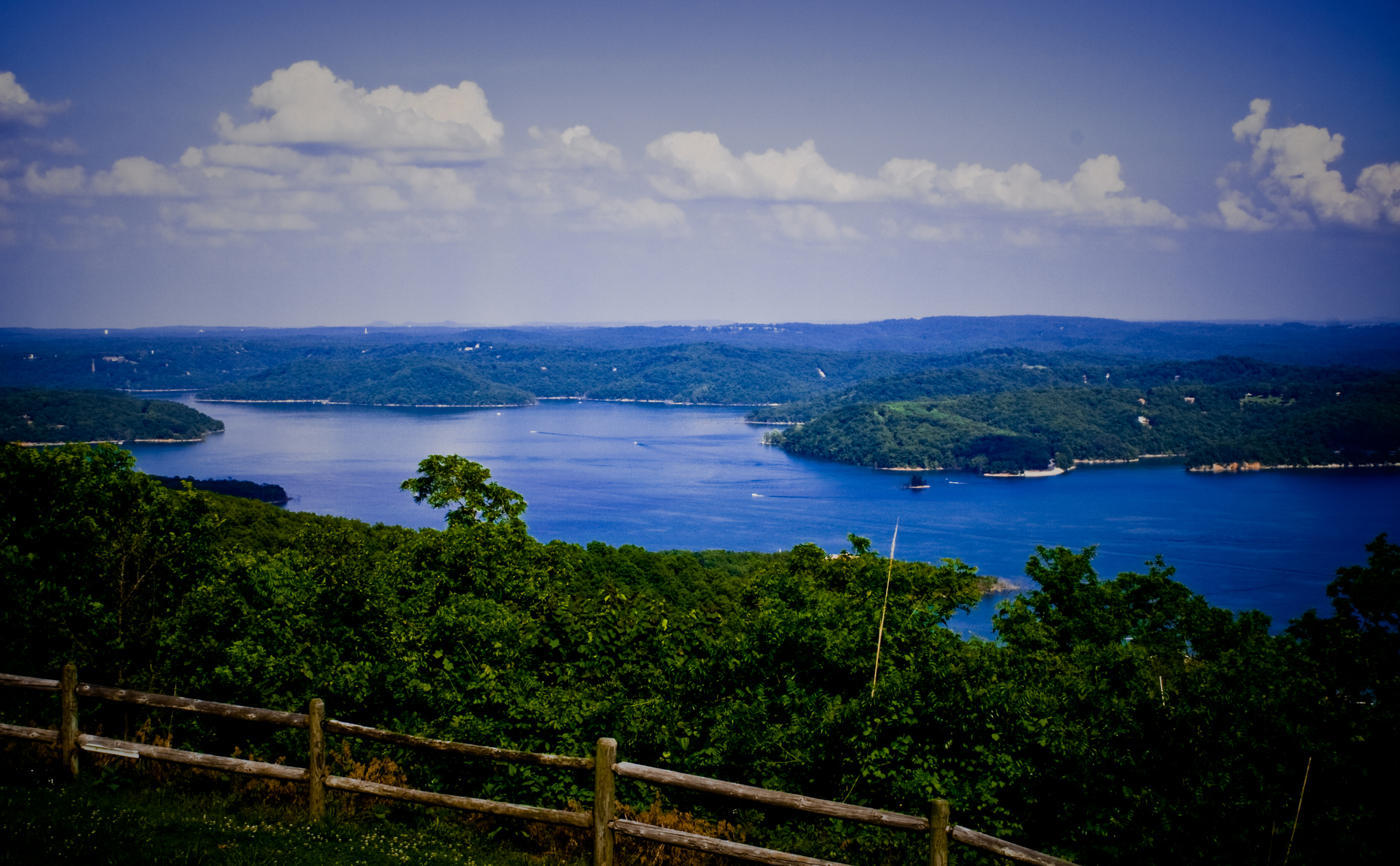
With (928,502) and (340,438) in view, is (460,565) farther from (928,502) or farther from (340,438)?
(340,438)

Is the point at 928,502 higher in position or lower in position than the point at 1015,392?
lower

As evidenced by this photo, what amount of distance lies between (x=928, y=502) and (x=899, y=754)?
4935 inches

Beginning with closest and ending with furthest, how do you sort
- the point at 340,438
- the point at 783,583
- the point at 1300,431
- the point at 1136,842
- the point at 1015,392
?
the point at 1136,842 → the point at 783,583 → the point at 1300,431 → the point at 340,438 → the point at 1015,392

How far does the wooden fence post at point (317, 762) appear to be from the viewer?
6.74m

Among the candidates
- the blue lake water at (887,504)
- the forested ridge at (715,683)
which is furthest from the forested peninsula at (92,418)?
the forested ridge at (715,683)

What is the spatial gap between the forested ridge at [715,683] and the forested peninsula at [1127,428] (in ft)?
508

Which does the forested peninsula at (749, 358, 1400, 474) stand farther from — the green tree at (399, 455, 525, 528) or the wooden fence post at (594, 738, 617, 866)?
the wooden fence post at (594, 738, 617, 866)

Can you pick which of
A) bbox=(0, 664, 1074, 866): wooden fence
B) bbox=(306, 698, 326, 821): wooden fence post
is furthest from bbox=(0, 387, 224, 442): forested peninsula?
bbox=(306, 698, 326, 821): wooden fence post

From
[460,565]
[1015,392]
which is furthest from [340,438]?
[460,565]

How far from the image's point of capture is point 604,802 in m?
6.07

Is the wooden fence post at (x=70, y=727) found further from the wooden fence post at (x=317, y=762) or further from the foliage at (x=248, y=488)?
the foliage at (x=248, y=488)

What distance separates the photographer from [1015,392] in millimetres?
199125

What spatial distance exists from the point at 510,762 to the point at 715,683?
4085 millimetres

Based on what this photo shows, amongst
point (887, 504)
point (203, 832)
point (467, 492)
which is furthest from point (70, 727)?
point (887, 504)
